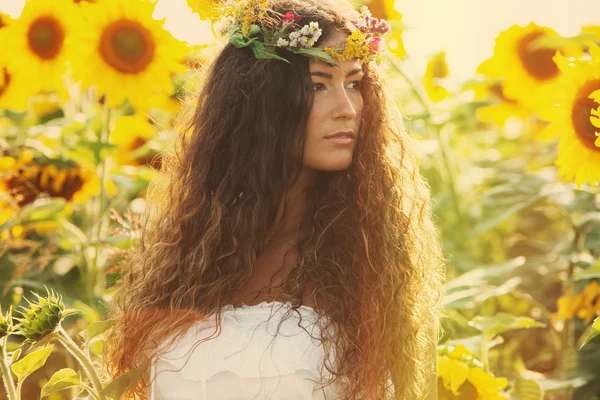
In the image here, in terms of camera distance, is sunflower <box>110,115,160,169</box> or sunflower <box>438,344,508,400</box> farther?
sunflower <box>110,115,160,169</box>

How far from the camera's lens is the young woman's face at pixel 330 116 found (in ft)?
5.05

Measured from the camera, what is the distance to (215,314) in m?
1.54

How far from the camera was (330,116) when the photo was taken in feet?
5.06

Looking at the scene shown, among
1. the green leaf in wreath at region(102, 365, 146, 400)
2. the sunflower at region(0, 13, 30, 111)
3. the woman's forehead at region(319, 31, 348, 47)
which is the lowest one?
the green leaf in wreath at region(102, 365, 146, 400)

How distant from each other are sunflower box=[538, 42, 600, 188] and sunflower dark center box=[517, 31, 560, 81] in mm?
850

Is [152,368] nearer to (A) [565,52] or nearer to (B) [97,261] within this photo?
(B) [97,261]

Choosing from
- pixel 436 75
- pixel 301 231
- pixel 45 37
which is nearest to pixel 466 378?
pixel 301 231

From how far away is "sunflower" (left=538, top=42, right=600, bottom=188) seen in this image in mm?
1519

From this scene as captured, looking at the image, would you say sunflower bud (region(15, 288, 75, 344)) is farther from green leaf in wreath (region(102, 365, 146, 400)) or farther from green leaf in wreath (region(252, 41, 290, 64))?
green leaf in wreath (region(252, 41, 290, 64))

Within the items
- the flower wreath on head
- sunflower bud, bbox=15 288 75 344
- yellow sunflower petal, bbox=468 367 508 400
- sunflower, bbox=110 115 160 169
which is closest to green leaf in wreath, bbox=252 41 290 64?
the flower wreath on head

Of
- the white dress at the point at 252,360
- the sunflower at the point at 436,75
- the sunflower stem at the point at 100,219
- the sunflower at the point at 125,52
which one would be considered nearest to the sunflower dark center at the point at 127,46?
the sunflower at the point at 125,52

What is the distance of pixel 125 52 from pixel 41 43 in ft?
0.82

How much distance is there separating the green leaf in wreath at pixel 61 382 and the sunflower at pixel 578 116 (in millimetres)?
934

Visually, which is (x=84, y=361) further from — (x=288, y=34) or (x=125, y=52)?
(x=125, y=52)
